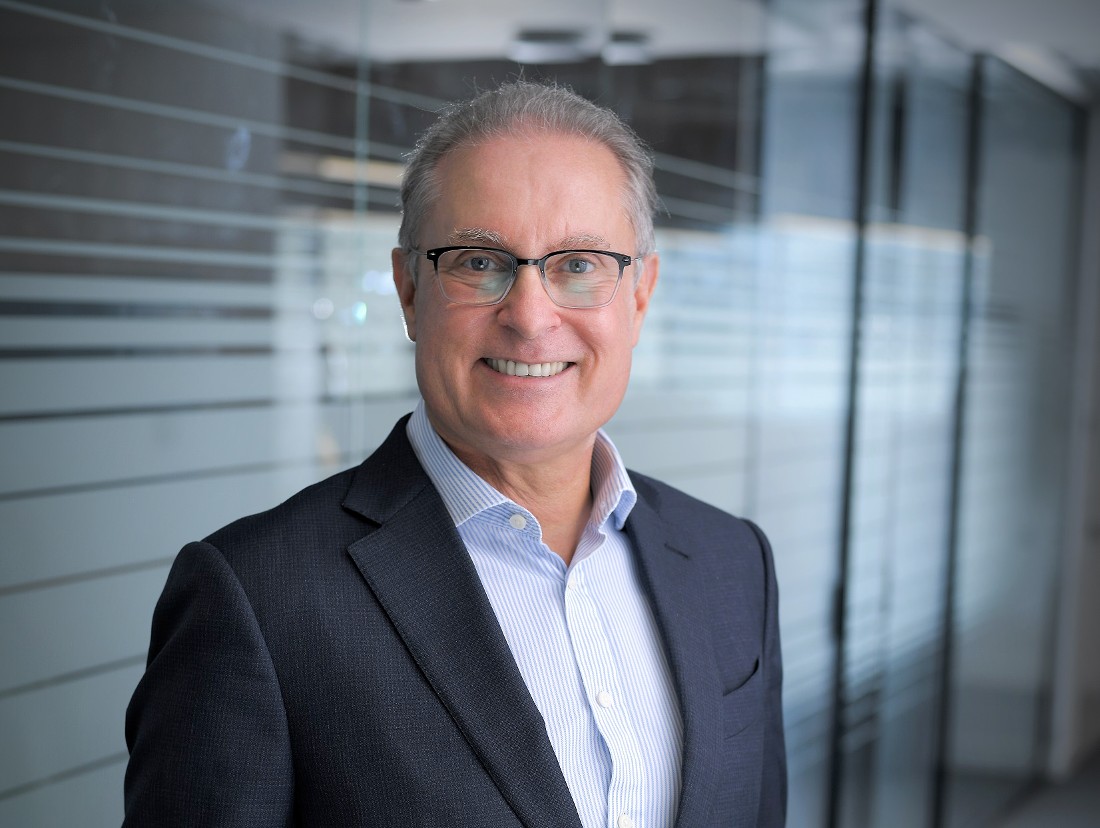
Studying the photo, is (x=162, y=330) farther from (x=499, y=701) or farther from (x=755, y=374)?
(x=755, y=374)

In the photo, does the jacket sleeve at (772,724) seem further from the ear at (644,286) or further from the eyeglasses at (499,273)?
the eyeglasses at (499,273)

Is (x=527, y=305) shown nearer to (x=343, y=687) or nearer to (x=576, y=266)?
(x=576, y=266)

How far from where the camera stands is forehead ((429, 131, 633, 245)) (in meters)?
1.33


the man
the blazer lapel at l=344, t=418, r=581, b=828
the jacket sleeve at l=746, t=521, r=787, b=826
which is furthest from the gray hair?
the jacket sleeve at l=746, t=521, r=787, b=826

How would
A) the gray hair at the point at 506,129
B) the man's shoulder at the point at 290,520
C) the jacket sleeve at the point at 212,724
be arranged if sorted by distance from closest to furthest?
the jacket sleeve at the point at 212,724 → the man's shoulder at the point at 290,520 → the gray hair at the point at 506,129

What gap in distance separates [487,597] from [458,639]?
7cm

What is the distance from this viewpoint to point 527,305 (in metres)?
1.32

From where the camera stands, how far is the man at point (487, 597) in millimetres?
1184

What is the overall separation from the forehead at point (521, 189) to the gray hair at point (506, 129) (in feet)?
0.05

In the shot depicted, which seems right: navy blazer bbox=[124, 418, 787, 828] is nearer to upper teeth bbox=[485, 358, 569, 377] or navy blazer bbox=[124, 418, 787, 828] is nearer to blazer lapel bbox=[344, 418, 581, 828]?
blazer lapel bbox=[344, 418, 581, 828]

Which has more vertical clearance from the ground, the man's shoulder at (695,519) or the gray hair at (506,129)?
the gray hair at (506,129)

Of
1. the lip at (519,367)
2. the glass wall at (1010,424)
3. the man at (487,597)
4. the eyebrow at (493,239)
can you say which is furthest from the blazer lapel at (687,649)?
the glass wall at (1010,424)

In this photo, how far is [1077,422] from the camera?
4629 millimetres

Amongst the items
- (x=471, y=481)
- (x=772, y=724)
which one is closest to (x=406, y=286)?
(x=471, y=481)
